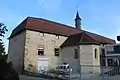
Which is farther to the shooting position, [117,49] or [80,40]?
[117,49]

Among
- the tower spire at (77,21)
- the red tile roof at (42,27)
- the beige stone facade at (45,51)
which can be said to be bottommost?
the beige stone facade at (45,51)

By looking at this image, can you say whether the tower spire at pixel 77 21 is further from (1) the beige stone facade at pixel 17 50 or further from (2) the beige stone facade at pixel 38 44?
(1) the beige stone facade at pixel 17 50

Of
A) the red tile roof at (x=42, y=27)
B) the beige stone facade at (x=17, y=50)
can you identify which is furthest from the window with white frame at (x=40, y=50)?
the red tile roof at (x=42, y=27)

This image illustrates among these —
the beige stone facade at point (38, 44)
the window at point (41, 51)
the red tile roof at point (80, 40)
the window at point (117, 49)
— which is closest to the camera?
the beige stone facade at point (38, 44)

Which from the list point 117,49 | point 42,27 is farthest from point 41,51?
point 117,49

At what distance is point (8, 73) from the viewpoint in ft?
37.5

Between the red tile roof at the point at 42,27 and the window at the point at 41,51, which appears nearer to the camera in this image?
the window at the point at 41,51

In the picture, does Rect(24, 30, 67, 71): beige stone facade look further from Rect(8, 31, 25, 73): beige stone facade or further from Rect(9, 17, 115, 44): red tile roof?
Rect(8, 31, 25, 73): beige stone facade

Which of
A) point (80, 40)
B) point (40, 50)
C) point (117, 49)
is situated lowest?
point (40, 50)

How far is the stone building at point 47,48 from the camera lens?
124 ft

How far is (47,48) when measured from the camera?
40.3 m

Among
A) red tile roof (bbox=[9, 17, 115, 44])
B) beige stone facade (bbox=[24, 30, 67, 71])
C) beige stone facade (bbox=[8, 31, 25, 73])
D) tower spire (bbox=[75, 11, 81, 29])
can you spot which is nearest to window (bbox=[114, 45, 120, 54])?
red tile roof (bbox=[9, 17, 115, 44])

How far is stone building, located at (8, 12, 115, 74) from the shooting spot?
37.7 meters

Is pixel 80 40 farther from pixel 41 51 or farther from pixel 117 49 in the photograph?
pixel 117 49
